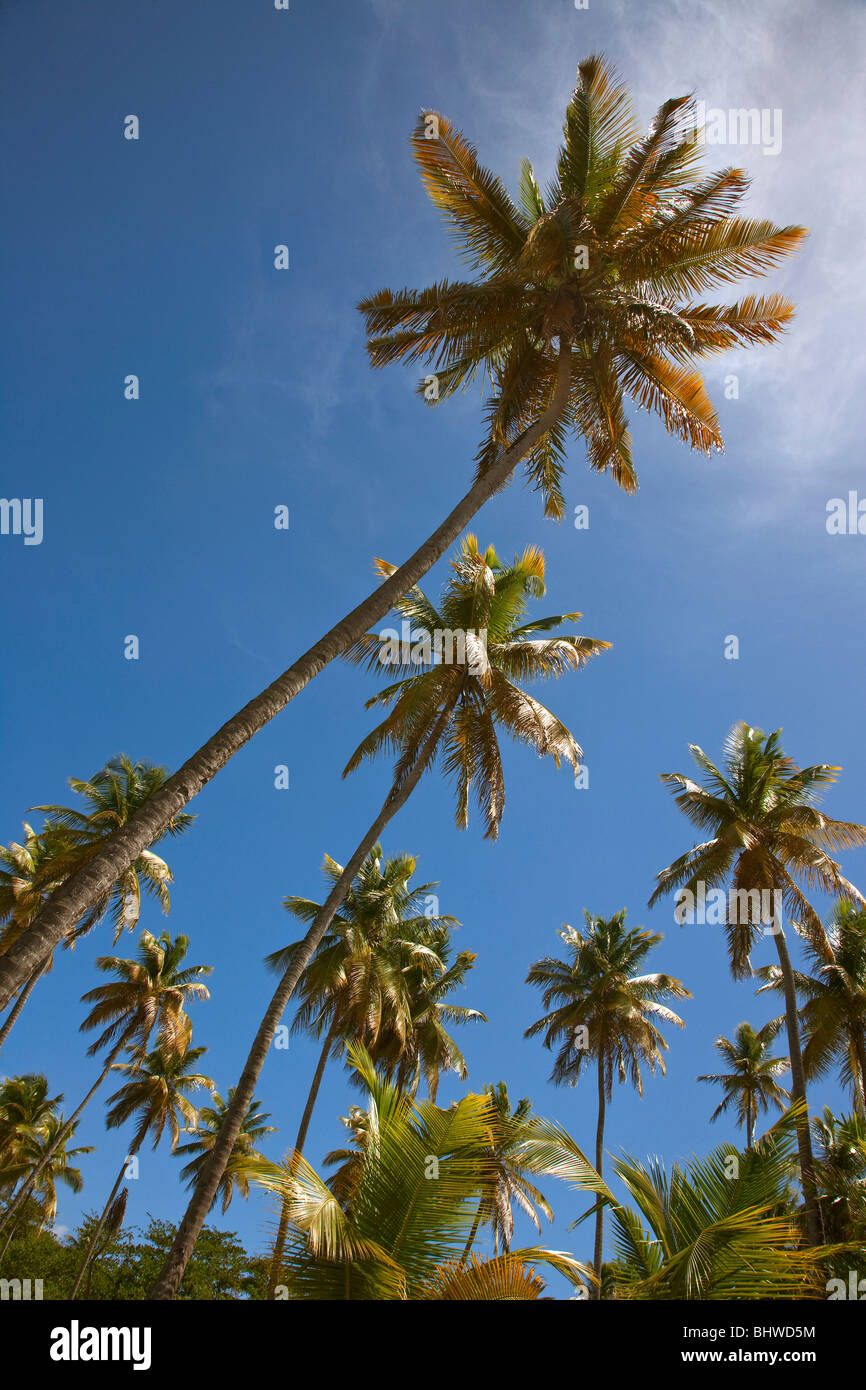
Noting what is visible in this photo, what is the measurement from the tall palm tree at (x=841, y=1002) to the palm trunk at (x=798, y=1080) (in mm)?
2374

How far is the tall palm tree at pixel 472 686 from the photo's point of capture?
50.3ft

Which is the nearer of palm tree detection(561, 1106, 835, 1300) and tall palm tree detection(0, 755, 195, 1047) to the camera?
palm tree detection(561, 1106, 835, 1300)

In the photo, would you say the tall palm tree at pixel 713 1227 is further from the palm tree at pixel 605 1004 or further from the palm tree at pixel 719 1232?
the palm tree at pixel 605 1004

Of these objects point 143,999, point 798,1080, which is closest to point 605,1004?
point 798,1080

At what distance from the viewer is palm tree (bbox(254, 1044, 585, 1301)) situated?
15.7ft

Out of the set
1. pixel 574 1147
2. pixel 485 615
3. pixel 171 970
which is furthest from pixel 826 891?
pixel 171 970

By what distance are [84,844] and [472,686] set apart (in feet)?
43.4

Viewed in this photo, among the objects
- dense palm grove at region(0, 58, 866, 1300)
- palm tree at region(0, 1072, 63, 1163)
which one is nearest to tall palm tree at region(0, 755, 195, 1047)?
dense palm grove at region(0, 58, 866, 1300)

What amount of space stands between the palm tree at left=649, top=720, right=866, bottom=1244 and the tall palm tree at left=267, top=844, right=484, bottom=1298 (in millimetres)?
7652

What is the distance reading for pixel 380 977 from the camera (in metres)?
21.7

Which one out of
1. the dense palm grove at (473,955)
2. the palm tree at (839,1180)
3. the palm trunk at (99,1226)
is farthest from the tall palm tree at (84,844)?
the palm tree at (839,1180)

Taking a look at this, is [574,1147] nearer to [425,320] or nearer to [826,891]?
[425,320]
